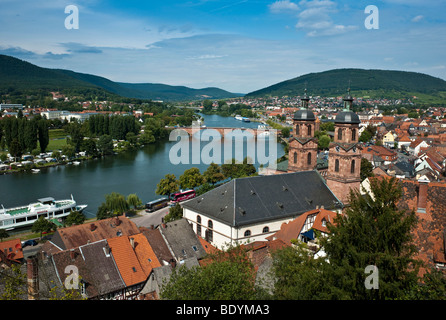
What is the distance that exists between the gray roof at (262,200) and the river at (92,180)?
1221 centimetres

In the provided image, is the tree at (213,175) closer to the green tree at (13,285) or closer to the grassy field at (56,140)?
the green tree at (13,285)

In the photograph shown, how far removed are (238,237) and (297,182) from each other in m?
5.21

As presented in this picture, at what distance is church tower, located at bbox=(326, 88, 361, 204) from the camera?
20.6m

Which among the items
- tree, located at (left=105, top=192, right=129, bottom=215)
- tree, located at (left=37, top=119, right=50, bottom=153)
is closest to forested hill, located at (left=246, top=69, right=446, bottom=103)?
tree, located at (left=37, top=119, right=50, bottom=153)

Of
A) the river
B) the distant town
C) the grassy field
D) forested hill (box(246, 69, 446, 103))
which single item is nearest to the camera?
the distant town

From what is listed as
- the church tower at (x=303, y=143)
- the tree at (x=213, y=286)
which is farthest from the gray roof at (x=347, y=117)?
the tree at (x=213, y=286)

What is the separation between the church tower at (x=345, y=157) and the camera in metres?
20.6

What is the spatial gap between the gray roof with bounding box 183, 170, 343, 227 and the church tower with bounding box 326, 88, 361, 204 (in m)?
0.86

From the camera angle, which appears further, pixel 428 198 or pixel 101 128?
pixel 101 128

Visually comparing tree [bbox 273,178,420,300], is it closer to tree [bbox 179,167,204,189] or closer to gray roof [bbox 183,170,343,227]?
gray roof [bbox 183,170,343,227]

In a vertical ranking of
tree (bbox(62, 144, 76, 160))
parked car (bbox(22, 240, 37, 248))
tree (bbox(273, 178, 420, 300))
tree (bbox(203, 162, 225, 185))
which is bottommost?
parked car (bbox(22, 240, 37, 248))

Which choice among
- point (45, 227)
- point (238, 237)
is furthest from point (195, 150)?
point (238, 237)
